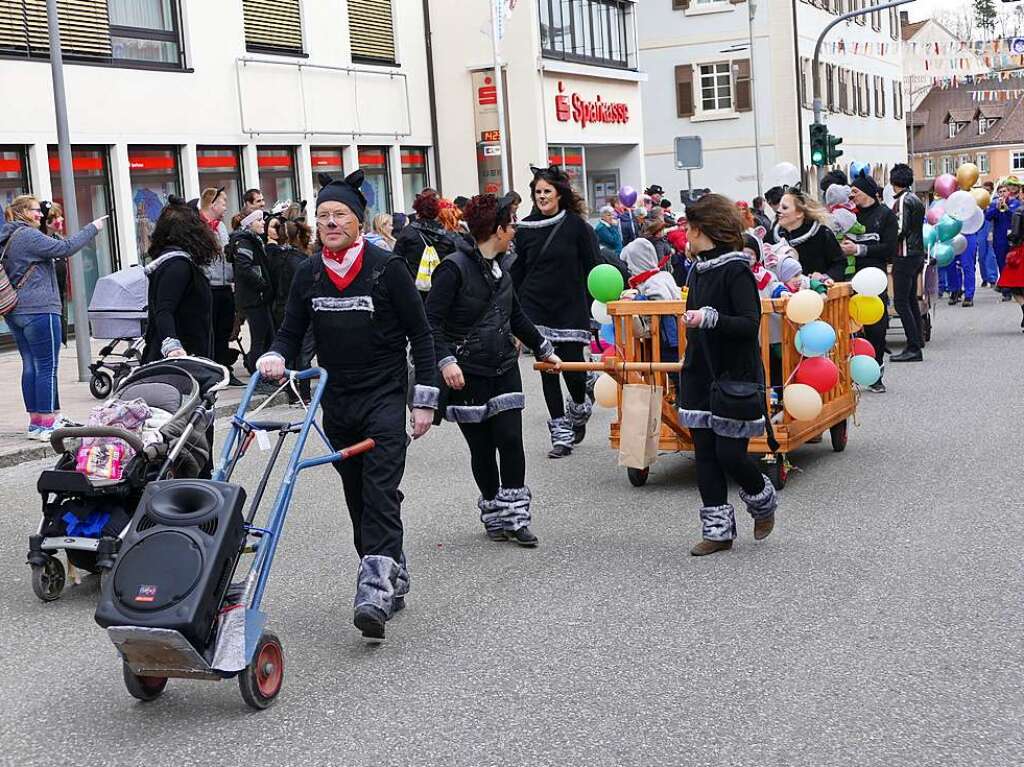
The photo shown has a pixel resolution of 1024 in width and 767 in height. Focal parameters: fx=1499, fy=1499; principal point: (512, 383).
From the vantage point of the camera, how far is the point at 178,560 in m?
4.95

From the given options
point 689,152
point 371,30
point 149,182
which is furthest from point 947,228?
point 371,30

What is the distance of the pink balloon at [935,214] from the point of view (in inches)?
766

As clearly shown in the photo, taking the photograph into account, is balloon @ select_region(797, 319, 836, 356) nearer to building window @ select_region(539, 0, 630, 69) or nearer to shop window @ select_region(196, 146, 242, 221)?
shop window @ select_region(196, 146, 242, 221)

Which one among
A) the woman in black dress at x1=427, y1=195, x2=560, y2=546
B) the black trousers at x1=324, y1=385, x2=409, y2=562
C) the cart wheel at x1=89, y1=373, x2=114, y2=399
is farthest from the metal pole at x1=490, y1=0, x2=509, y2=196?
the black trousers at x1=324, y1=385, x2=409, y2=562

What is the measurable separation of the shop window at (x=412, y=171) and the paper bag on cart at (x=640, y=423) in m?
21.9

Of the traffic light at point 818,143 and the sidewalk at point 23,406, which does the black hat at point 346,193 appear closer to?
the sidewalk at point 23,406

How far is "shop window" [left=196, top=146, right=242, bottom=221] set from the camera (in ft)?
78.6

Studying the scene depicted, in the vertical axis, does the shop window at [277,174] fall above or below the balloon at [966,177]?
above

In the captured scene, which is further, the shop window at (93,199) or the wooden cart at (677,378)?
the shop window at (93,199)

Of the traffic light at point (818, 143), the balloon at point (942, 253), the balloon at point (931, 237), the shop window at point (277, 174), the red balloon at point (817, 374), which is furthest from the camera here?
the traffic light at point (818, 143)

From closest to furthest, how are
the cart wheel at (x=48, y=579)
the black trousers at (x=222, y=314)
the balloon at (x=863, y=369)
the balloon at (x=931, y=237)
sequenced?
the cart wheel at (x=48, y=579), the balloon at (x=863, y=369), the black trousers at (x=222, y=314), the balloon at (x=931, y=237)

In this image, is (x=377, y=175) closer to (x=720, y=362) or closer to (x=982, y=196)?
(x=982, y=196)

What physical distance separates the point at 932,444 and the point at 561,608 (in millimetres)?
4810

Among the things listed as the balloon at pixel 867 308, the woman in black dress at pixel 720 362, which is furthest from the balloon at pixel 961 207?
the woman in black dress at pixel 720 362
